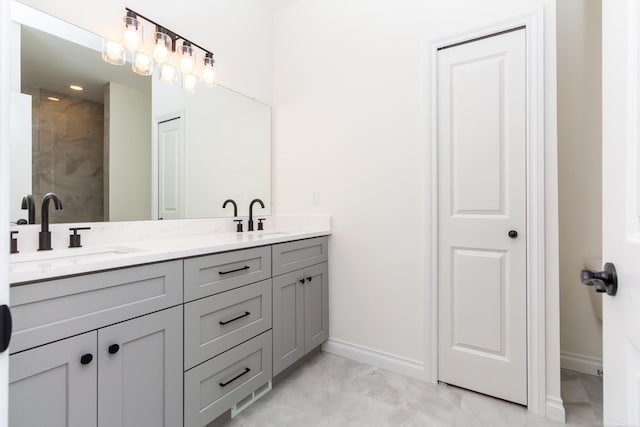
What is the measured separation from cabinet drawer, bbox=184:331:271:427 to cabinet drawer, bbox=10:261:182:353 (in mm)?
383

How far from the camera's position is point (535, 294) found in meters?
1.67

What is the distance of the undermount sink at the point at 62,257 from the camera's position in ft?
3.40

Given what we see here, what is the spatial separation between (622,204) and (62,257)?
1774 mm

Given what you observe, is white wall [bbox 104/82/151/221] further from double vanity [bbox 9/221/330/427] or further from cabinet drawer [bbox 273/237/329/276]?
cabinet drawer [bbox 273/237/329/276]

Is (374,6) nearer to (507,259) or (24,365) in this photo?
(507,259)

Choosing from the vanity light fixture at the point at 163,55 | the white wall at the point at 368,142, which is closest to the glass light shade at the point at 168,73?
the vanity light fixture at the point at 163,55

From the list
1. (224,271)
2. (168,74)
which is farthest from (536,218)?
(168,74)

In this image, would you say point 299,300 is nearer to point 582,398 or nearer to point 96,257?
point 96,257

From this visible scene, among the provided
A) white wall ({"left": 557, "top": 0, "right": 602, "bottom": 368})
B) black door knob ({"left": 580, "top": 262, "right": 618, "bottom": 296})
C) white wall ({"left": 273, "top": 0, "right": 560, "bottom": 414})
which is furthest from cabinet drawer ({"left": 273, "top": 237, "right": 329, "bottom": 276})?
white wall ({"left": 557, "top": 0, "right": 602, "bottom": 368})

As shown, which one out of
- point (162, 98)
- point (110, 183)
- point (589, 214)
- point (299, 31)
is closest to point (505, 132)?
point (589, 214)

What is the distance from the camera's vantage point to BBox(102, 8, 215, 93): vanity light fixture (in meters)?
1.66

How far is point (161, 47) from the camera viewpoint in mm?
1803


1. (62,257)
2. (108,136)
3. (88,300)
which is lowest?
(88,300)

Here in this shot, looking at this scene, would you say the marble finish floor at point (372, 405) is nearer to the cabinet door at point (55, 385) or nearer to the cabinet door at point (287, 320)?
the cabinet door at point (287, 320)
